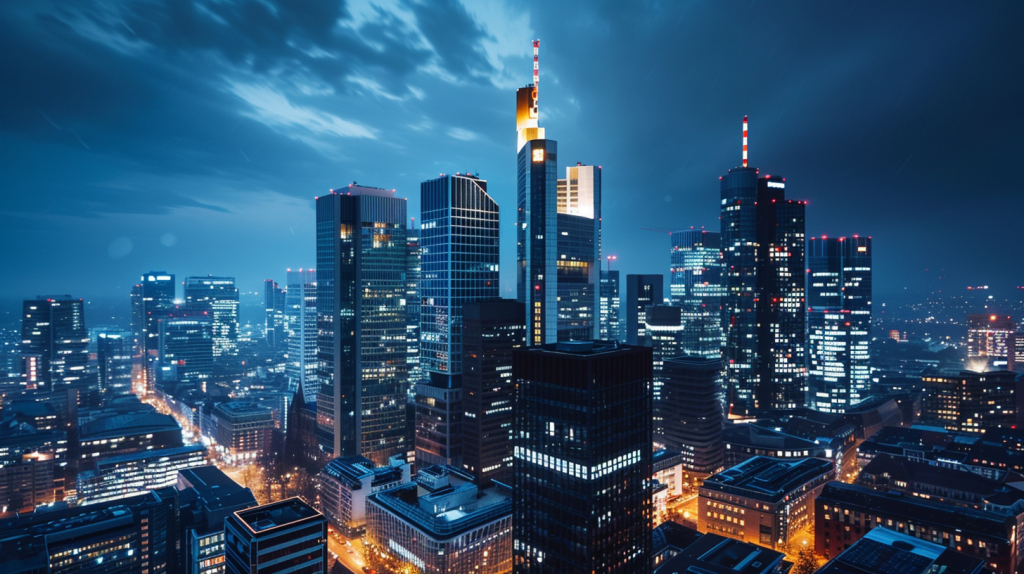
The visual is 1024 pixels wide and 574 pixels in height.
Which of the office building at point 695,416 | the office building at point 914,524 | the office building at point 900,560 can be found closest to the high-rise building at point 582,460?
the office building at point 900,560

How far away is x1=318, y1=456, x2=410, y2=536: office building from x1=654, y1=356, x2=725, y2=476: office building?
91996mm

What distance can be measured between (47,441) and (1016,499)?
29171 cm

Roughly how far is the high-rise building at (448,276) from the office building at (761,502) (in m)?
73.3

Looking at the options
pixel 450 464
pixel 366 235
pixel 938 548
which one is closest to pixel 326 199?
pixel 366 235

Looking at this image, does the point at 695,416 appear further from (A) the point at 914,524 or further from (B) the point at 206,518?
(B) the point at 206,518

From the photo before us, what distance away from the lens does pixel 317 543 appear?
308 ft

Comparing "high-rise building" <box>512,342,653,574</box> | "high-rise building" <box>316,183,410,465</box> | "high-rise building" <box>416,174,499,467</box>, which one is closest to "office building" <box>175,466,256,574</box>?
"high-rise building" <box>316,183,410,465</box>

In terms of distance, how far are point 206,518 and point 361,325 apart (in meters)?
72.8

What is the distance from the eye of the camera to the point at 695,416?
179m

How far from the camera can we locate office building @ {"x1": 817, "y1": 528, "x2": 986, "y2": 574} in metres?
94.6

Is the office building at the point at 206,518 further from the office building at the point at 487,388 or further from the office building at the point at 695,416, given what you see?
the office building at the point at 695,416

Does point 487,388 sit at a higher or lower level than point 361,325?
lower

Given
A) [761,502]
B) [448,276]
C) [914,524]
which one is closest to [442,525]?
[761,502]

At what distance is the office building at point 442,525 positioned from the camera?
11544 centimetres
